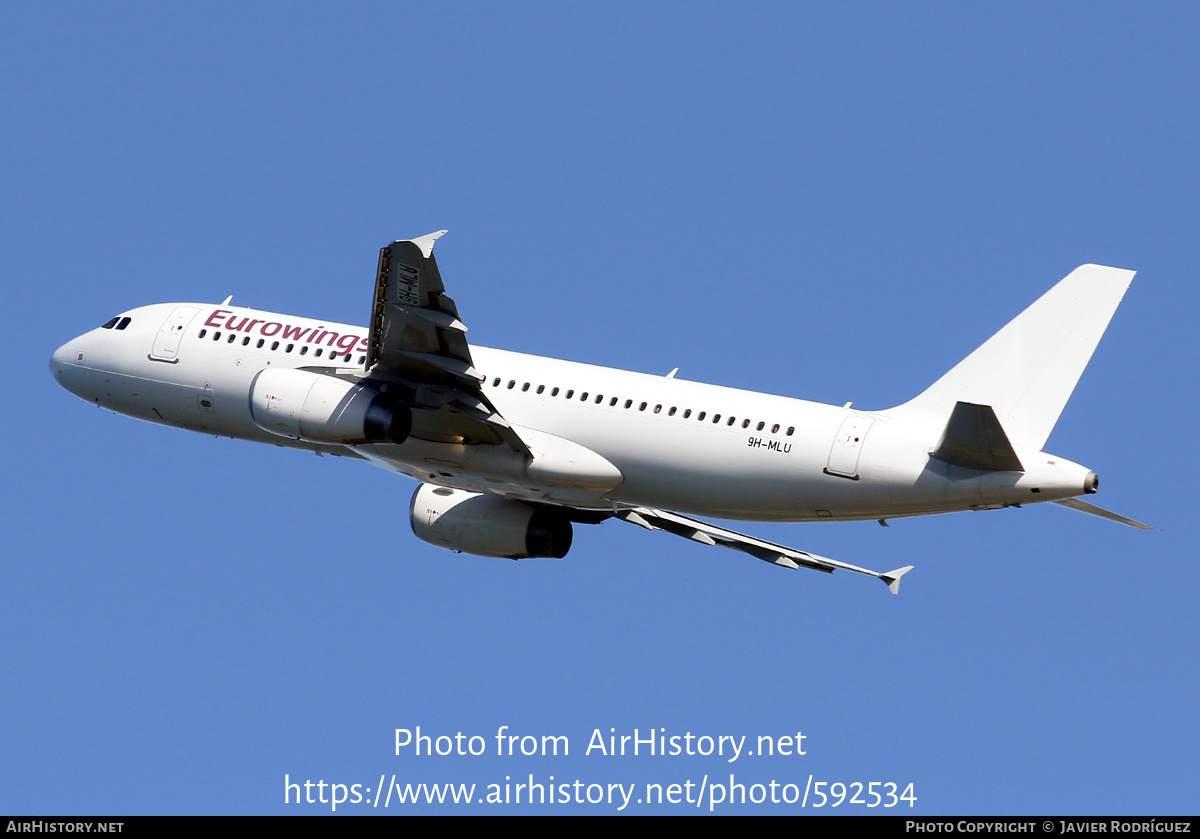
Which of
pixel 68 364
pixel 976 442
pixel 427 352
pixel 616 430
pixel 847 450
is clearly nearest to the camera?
pixel 976 442

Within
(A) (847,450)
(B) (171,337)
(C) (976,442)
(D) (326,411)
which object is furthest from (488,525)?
(C) (976,442)

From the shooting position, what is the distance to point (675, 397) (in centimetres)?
3303

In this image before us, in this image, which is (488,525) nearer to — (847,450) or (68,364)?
(847,450)

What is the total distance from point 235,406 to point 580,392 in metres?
8.14

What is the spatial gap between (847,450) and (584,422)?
5584 millimetres

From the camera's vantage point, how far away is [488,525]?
37188 millimetres

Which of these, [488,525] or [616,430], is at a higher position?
[616,430]

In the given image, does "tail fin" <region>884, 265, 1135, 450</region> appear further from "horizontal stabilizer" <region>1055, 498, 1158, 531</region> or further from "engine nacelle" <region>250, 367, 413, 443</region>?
"engine nacelle" <region>250, 367, 413, 443</region>

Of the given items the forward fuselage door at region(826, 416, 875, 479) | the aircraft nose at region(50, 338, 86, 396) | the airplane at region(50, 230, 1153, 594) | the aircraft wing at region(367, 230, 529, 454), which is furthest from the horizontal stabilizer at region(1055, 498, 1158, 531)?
the aircraft nose at region(50, 338, 86, 396)

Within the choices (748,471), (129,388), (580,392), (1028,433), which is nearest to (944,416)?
(1028,433)

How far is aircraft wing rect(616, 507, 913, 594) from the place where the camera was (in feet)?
119

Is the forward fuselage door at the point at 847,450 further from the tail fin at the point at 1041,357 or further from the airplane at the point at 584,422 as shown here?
the tail fin at the point at 1041,357
